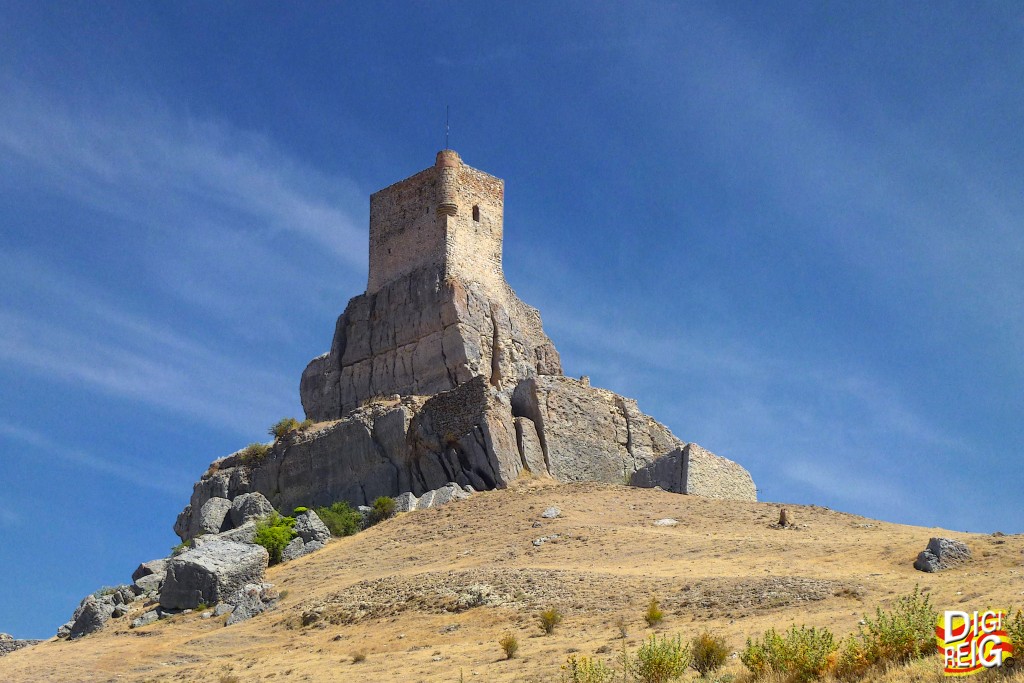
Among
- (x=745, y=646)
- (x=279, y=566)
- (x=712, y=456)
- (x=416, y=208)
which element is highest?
(x=416, y=208)

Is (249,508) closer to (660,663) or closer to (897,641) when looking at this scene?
(660,663)

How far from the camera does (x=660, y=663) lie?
18609mm

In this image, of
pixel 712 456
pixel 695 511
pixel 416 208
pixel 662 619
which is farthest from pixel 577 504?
pixel 416 208

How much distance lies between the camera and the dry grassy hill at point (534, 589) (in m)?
22.3

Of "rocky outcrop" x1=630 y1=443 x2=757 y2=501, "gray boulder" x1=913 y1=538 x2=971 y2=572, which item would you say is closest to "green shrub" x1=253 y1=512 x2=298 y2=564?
"rocky outcrop" x1=630 y1=443 x2=757 y2=501

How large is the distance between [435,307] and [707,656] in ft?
82.6

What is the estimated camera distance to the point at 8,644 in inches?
1441

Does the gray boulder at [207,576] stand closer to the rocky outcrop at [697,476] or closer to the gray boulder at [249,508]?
the gray boulder at [249,508]

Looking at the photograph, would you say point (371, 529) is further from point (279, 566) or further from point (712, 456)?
point (712, 456)

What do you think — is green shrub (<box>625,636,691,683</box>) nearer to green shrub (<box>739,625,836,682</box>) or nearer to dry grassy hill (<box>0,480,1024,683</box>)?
dry grassy hill (<box>0,480,1024,683</box>)

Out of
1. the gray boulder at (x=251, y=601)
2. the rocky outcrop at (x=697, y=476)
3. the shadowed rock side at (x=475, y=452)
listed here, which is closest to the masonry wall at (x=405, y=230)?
the shadowed rock side at (x=475, y=452)

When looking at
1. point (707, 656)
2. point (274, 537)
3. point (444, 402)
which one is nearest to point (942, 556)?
point (707, 656)

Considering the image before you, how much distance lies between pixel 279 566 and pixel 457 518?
16.8 ft

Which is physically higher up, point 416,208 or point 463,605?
point 416,208
